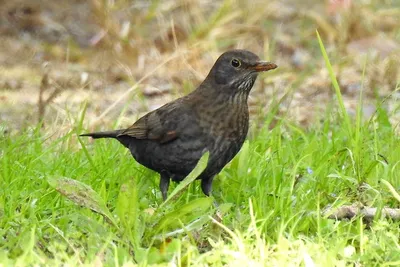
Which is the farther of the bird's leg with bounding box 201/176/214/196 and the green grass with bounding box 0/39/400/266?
the bird's leg with bounding box 201/176/214/196

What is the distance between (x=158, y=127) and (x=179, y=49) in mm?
2216

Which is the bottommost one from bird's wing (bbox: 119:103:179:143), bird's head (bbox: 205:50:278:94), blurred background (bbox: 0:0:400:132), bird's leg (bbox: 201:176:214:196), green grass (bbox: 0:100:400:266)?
blurred background (bbox: 0:0:400:132)

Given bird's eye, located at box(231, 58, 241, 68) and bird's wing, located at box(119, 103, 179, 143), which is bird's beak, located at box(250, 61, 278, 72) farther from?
bird's wing, located at box(119, 103, 179, 143)

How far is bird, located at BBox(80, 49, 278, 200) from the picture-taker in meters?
5.27

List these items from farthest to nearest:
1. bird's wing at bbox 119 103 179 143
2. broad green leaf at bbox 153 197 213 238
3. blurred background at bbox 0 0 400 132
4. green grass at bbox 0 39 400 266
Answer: blurred background at bbox 0 0 400 132 < bird's wing at bbox 119 103 179 143 < broad green leaf at bbox 153 197 213 238 < green grass at bbox 0 39 400 266

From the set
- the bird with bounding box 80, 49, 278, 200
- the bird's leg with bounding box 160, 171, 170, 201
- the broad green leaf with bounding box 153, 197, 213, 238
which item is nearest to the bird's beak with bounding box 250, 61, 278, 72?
the bird with bounding box 80, 49, 278, 200

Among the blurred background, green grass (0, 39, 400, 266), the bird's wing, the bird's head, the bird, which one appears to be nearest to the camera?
green grass (0, 39, 400, 266)

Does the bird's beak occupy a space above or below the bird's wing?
above

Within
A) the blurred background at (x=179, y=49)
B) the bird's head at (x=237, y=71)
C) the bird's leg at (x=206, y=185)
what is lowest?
the blurred background at (x=179, y=49)

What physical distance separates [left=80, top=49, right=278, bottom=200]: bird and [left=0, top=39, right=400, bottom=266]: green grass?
158mm

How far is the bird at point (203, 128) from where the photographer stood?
5.27 m

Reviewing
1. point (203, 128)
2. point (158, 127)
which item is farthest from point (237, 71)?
point (158, 127)

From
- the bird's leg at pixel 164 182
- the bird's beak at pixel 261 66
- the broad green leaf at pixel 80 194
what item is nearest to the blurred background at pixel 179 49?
the bird's beak at pixel 261 66

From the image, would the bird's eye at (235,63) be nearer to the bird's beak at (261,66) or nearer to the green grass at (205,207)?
the bird's beak at (261,66)
